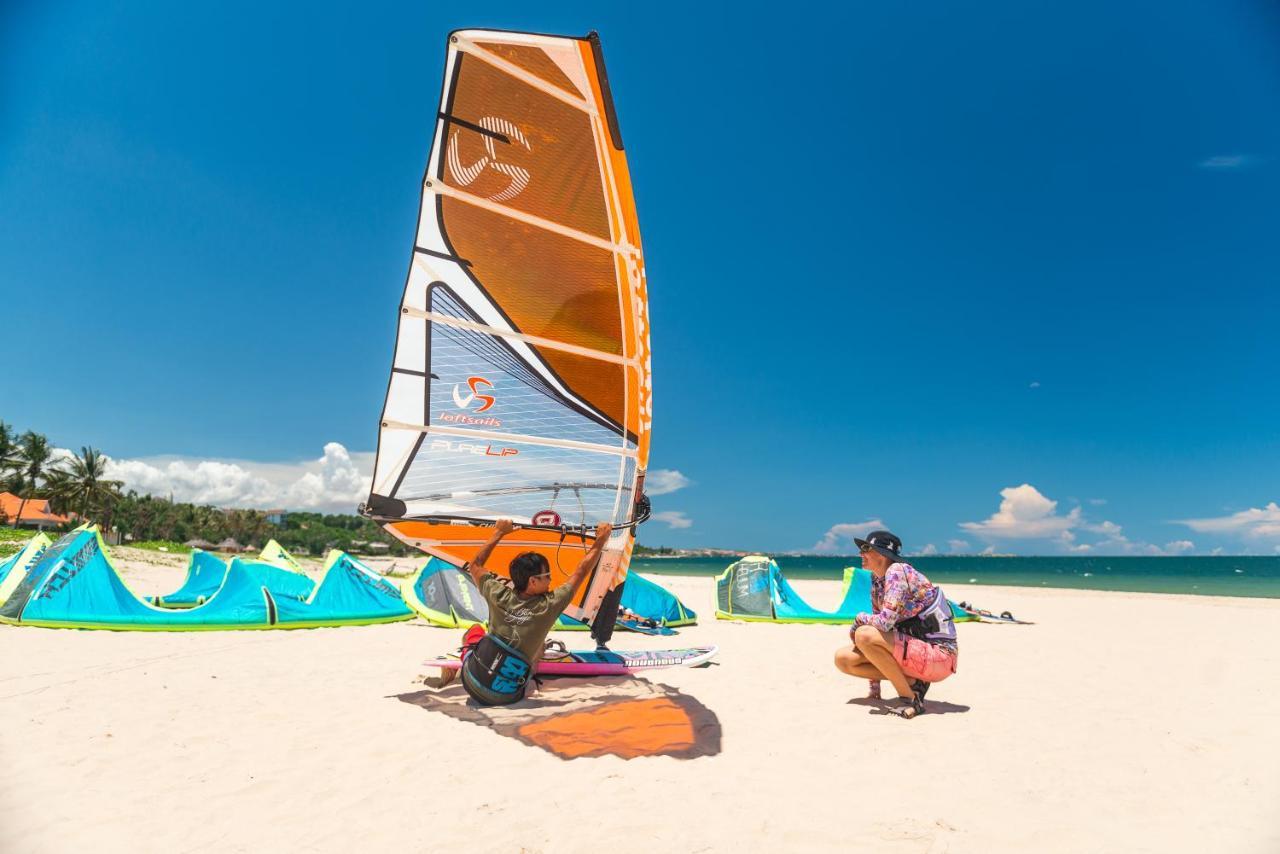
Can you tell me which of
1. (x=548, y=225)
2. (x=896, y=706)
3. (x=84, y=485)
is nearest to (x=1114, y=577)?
(x=896, y=706)

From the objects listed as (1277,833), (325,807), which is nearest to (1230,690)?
(1277,833)

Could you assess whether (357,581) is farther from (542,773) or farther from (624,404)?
(542,773)

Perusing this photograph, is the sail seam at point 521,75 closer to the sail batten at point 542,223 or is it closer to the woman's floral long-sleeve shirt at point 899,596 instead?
the sail batten at point 542,223

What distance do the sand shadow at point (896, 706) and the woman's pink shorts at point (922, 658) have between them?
278mm

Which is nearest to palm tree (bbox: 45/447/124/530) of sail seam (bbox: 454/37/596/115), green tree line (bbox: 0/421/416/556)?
green tree line (bbox: 0/421/416/556)

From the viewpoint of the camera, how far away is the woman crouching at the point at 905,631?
4.57m

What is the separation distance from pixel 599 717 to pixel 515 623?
848 millimetres

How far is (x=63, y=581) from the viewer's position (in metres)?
8.30

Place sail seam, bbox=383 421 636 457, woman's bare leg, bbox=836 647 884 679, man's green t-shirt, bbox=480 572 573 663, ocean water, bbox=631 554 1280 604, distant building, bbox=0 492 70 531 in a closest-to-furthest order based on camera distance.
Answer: man's green t-shirt, bbox=480 572 573 663 < woman's bare leg, bbox=836 647 884 679 < sail seam, bbox=383 421 636 457 < ocean water, bbox=631 554 1280 604 < distant building, bbox=0 492 70 531

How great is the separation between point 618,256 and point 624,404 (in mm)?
1246

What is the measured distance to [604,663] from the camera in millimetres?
5816

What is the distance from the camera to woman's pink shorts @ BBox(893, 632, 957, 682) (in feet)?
15.0

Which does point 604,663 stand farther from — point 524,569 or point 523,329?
point 523,329

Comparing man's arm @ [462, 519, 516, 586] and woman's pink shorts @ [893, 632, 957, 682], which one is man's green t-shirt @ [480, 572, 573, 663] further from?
woman's pink shorts @ [893, 632, 957, 682]
